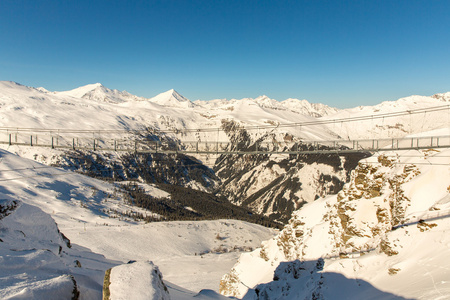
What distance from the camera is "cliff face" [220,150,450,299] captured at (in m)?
18.2

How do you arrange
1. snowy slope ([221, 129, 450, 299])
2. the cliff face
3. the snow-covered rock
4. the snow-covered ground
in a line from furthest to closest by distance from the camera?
1. the cliff face
2. snowy slope ([221, 129, 450, 299])
3. the snow-covered ground
4. the snow-covered rock

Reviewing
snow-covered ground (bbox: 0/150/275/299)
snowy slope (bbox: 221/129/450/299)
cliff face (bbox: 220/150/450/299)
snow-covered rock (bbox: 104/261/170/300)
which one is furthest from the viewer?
cliff face (bbox: 220/150/450/299)

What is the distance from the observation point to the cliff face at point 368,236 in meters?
18.2

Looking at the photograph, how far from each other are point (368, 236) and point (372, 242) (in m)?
1.75

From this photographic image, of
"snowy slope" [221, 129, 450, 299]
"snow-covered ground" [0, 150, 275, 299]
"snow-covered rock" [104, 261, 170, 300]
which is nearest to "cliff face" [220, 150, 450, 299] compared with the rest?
"snowy slope" [221, 129, 450, 299]

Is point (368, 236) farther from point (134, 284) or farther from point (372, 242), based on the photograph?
point (134, 284)

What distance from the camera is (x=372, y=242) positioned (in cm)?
2427

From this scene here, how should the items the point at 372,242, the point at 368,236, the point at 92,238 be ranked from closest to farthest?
the point at 372,242
the point at 368,236
the point at 92,238

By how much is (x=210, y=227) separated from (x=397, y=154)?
68.4m

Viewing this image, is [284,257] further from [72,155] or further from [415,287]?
[72,155]

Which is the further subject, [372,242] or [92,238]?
[92,238]

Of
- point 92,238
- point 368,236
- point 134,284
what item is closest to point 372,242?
point 368,236

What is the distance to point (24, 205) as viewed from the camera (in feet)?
49.2

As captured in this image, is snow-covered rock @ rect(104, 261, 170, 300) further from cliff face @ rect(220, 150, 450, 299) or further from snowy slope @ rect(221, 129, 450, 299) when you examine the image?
cliff face @ rect(220, 150, 450, 299)
